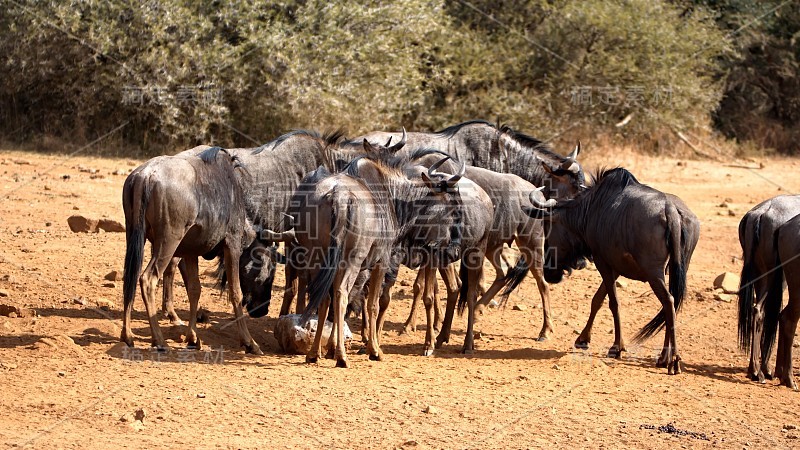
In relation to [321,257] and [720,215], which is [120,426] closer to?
[321,257]

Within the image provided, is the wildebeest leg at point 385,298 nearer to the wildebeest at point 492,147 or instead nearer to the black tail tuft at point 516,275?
the black tail tuft at point 516,275

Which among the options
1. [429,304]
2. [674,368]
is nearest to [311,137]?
[429,304]

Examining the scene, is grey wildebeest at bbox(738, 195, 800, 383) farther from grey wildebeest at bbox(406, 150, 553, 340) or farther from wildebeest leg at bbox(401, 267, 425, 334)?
wildebeest leg at bbox(401, 267, 425, 334)

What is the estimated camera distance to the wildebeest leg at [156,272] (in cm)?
871

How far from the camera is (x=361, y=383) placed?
26.4 ft

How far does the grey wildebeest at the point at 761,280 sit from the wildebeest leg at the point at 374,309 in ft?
11.0

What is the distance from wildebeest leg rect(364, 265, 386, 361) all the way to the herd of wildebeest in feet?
0.04

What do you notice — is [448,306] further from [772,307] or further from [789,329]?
[789,329]

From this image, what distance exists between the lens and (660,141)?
22.0 m

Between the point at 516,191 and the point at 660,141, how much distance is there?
12.1 metres

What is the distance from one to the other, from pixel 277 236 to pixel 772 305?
4.59 metres

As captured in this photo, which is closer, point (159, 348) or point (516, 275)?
point (159, 348)

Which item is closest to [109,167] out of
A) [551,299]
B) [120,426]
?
[551,299]

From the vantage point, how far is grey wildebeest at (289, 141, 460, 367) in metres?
8.58
